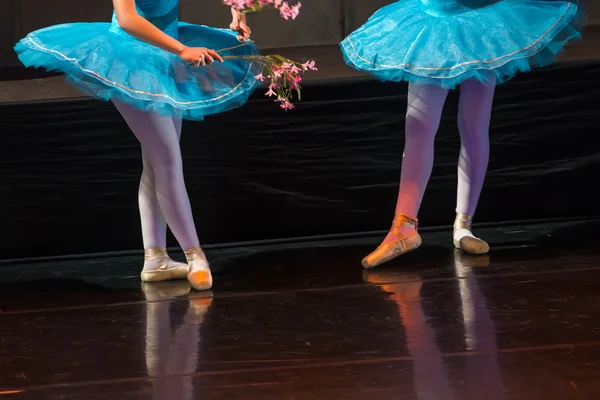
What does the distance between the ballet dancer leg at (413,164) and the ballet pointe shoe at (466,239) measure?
19 centimetres

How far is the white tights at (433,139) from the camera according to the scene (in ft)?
9.43

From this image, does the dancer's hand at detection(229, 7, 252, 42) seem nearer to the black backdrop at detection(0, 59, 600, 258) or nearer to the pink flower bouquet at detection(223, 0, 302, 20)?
the pink flower bouquet at detection(223, 0, 302, 20)

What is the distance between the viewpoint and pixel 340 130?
3.33m

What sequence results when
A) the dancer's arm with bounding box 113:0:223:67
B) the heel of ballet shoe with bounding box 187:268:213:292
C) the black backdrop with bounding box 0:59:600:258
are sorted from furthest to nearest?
1. the black backdrop with bounding box 0:59:600:258
2. the heel of ballet shoe with bounding box 187:268:213:292
3. the dancer's arm with bounding box 113:0:223:67

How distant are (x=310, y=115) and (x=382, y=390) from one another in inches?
61.7

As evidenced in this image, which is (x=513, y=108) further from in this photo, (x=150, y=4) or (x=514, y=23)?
(x=150, y=4)

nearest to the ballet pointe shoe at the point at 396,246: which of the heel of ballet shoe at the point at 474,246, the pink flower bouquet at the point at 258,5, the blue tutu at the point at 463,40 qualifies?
the heel of ballet shoe at the point at 474,246

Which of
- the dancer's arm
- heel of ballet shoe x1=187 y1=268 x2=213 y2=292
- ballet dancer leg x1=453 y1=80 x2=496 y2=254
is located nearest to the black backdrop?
ballet dancer leg x1=453 y1=80 x2=496 y2=254

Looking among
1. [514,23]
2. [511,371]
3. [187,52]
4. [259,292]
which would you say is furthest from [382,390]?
[514,23]

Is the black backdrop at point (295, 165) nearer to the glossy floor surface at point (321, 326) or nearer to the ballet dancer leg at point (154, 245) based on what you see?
the glossy floor surface at point (321, 326)

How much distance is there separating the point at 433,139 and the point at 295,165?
0.60 meters

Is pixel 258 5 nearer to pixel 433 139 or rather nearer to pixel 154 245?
pixel 433 139

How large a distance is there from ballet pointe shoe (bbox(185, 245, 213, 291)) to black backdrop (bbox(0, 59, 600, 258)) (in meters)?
0.52

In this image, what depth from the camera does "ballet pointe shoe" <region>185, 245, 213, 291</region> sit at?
2.80 metres
